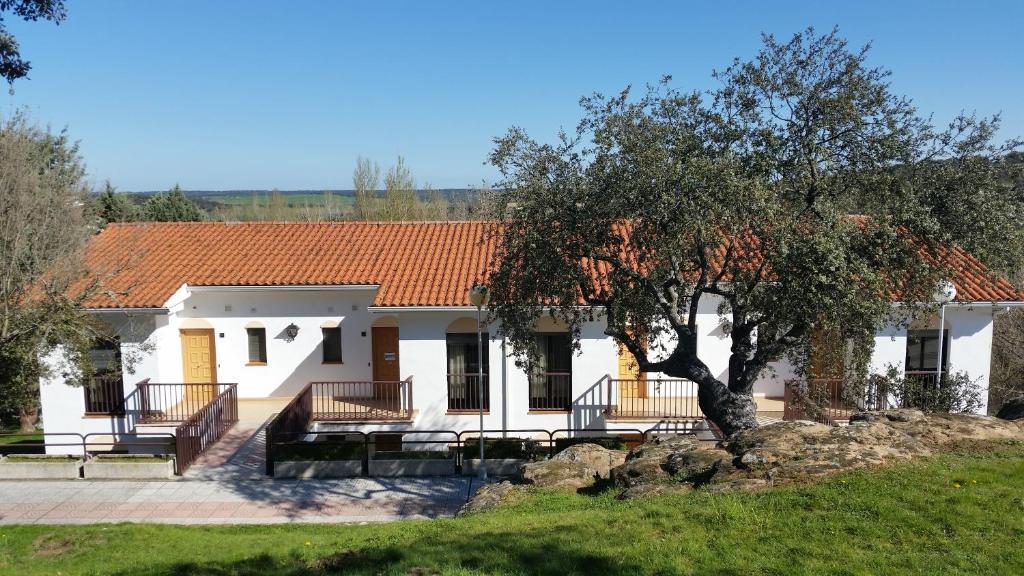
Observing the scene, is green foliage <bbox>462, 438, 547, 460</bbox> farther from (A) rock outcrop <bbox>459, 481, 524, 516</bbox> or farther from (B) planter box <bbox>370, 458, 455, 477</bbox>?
(A) rock outcrop <bbox>459, 481, 524, 516</bbox>

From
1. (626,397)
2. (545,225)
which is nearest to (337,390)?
(626,397)

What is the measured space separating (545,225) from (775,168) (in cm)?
347

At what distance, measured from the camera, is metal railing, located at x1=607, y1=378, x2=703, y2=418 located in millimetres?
16375

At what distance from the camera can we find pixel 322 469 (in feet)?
46.0

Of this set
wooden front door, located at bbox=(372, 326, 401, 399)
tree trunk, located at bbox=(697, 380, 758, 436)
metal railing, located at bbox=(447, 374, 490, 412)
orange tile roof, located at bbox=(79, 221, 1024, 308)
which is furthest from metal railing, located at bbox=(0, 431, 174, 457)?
tree trunk, located at bbox=(697, 380, 758, 436)

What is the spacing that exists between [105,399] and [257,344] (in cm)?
384

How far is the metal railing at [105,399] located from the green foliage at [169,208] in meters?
23.3

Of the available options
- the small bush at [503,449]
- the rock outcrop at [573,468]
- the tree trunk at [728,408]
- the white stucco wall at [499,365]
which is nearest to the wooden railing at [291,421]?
the white stucco wall at [499,365]

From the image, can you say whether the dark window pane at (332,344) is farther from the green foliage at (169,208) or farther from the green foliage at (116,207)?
the green foliage at (169,208)

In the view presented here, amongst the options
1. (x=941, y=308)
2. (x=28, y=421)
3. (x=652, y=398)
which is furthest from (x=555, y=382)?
(x=28, y=421)

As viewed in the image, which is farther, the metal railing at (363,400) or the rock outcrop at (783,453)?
the metal railing at (363,400)

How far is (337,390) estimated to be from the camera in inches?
717

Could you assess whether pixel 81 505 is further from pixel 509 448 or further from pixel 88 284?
pixel 509 448

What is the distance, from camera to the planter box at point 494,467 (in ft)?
46.4
